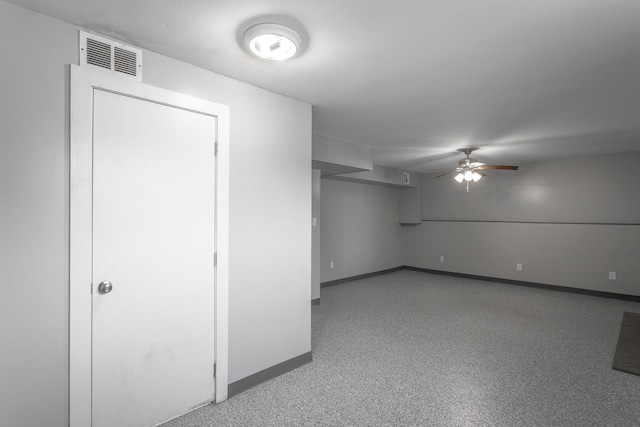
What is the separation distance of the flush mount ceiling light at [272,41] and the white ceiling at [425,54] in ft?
0.23

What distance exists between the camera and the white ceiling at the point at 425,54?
1602 mm

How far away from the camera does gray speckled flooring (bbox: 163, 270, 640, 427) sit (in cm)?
217

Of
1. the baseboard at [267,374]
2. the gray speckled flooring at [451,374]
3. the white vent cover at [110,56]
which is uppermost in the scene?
the white vent cover at [110,56]

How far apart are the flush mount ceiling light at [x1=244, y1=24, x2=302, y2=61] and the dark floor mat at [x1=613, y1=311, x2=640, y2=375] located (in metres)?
3.84

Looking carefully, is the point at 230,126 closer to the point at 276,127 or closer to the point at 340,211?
the point at 276,127

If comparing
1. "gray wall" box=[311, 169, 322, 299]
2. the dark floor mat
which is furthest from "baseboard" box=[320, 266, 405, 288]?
the dark floor mat

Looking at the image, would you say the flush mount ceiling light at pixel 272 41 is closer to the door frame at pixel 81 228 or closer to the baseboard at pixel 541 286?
the door frame at pixel 81 228

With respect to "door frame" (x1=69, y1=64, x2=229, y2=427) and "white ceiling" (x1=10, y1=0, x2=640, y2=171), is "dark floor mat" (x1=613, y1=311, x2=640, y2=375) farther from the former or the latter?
"door frame" (x1=69, y1=64, x2=229, y2=427)

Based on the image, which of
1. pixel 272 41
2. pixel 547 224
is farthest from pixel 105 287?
pixel 547 224

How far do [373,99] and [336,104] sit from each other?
0.36 m

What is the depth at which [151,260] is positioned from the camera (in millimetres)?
2037

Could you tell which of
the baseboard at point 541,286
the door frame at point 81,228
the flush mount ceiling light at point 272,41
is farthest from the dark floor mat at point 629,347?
the door frame at point 81,228

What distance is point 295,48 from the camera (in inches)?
74.9

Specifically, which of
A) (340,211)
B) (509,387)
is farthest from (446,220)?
(509,387)
